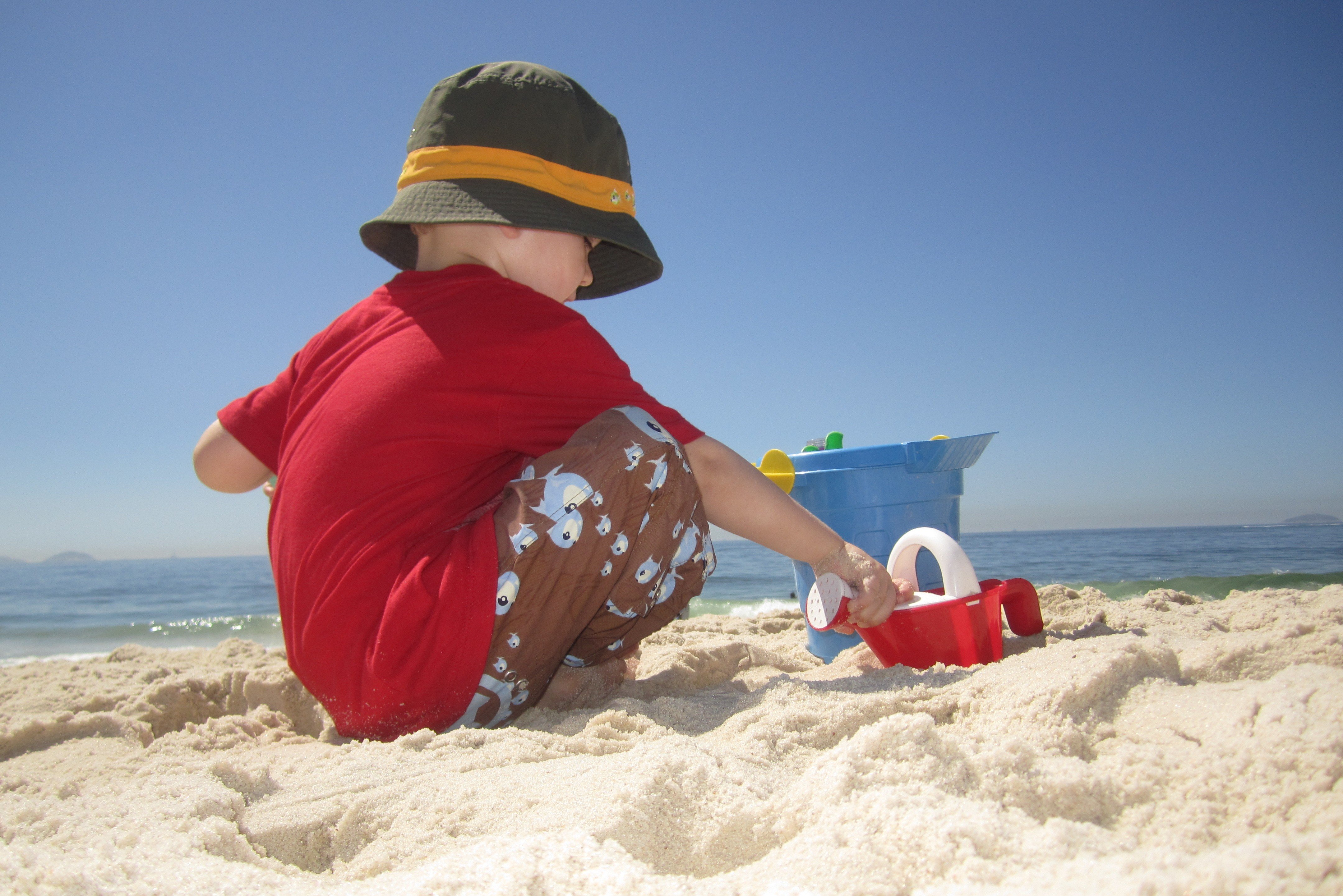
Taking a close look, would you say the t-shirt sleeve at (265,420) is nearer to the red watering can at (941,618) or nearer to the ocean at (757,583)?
the red watering can at (941,618)

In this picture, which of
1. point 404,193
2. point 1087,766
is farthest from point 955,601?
point 404,193

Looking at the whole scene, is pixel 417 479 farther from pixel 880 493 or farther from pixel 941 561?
pixel 880 493

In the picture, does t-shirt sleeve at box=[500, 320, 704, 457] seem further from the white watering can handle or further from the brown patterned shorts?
the white watering can handle

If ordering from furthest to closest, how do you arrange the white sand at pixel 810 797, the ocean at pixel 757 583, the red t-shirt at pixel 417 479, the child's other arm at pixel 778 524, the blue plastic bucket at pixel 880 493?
the ocean at pixel 757 583 < the blue plastic bucket at pixel 880 493 < the child's other arm at pixel 778 524 < the red t-shirt at pixel 417 479 < the white sand at pixel 810 797

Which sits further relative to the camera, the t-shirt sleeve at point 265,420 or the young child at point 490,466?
the t-shirt sleeve at point 265,420

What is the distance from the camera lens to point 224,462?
1.49 m

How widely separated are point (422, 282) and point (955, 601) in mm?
1152

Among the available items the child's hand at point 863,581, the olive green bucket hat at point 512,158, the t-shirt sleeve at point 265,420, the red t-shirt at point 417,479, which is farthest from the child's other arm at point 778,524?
the t-shirt sleeve at point 265,420

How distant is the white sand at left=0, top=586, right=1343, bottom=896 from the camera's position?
60cm

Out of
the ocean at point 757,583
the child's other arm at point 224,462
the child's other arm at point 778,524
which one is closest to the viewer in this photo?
the child's other arm at point 778,524

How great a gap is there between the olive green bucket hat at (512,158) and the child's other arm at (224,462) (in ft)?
1.73

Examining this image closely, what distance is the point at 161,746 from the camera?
1410mm

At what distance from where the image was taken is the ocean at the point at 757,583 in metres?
4.31

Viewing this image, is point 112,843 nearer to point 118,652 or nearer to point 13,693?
point 13,693
